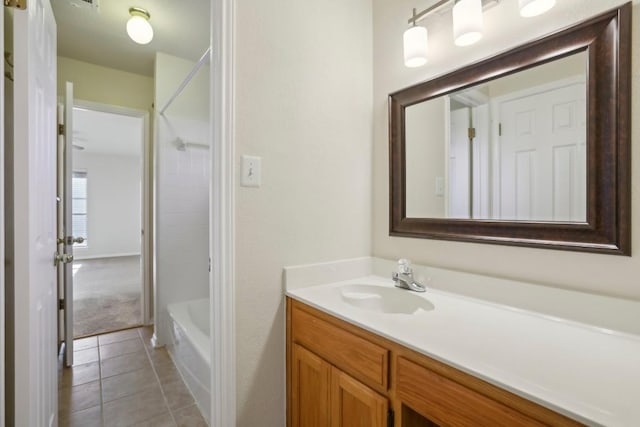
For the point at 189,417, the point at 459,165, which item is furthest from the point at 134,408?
the point at 459,165

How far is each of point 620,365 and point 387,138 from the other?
1206 millimetres

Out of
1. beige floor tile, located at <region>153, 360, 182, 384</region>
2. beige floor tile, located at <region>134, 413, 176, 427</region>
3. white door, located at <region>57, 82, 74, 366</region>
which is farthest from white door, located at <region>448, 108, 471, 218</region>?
white door, located at <region>57, 82, 74, 366</region>

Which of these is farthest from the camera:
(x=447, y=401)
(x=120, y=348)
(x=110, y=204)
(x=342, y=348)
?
(x=110, y=204)

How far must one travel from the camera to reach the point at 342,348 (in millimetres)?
1019

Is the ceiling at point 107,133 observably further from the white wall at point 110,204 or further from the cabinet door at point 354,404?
the cabinet door at point 354,404

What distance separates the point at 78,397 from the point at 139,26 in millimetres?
2386

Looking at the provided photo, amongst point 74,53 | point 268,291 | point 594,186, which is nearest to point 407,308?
point 268,291

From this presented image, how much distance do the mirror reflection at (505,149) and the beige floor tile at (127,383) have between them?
2.01 metres

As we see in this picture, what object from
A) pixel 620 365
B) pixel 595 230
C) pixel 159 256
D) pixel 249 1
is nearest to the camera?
pixel 620 365

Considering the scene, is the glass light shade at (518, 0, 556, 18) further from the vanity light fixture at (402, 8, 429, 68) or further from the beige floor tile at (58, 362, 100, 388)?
the beige floor tile at (58, 362, 100, 388)

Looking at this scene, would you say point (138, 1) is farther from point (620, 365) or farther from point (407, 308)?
point (620, 365)

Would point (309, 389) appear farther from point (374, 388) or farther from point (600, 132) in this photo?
point (600, 132)

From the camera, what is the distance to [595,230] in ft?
3.01

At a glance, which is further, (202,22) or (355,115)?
(202,22)
